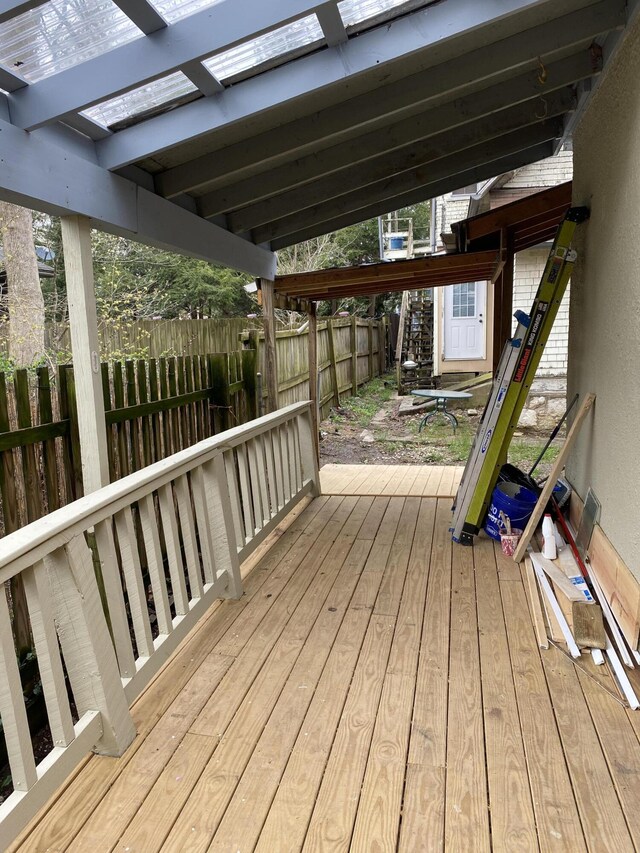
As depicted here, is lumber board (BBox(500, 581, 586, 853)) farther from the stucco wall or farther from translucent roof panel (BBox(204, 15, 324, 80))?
translucent roof panel (BBox(204, 15, 324, 80))

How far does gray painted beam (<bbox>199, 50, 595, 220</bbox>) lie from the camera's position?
316 centimetres

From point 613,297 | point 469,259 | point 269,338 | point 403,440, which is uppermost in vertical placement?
point 469,259

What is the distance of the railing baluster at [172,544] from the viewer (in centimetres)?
236

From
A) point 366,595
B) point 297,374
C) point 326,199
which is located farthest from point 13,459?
point 297,374

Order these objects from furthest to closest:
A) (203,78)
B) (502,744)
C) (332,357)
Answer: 1. (332,357)
2. (203,78)
3. (502,744)

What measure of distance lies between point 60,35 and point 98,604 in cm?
183

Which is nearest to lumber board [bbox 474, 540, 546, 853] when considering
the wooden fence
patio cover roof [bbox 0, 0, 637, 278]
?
patio cover roof [bbox 0, 0, 637, 278]

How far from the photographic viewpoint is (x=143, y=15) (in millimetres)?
1843

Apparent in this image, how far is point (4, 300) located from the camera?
25.5 feet

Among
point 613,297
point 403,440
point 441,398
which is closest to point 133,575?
point 613,297

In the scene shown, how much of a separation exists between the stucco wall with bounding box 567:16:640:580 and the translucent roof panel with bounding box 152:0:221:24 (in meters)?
1.80

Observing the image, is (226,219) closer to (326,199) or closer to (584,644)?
(326,199)

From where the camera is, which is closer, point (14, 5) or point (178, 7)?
point (14, 5)

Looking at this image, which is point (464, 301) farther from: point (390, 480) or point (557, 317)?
point (390, 480)
